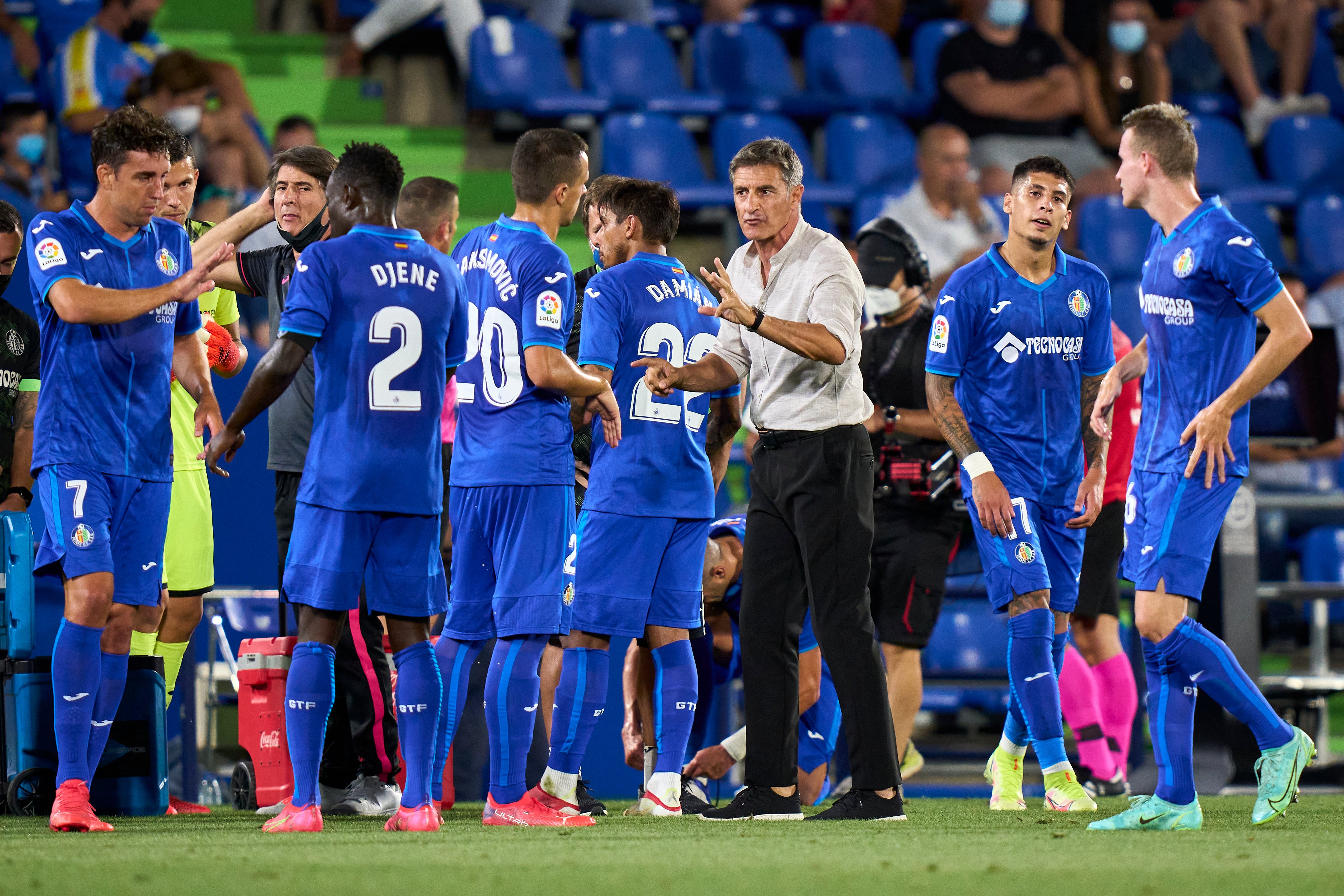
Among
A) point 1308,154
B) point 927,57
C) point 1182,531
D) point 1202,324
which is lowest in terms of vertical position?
point 1182,531

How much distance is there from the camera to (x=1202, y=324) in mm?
5129

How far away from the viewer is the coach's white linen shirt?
535 cm

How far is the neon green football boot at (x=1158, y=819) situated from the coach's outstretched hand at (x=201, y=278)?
3356 mm

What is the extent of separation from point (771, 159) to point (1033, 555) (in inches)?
69.3

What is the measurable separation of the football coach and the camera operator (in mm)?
1654

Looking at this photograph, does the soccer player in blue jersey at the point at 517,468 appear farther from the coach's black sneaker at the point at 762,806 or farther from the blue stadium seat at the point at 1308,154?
the blue stadium seat at the point at 1308,154

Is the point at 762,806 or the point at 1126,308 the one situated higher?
the point at 1126,308

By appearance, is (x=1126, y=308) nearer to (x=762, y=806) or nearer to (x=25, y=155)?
(x=762, y=806)

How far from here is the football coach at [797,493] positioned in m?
5.27

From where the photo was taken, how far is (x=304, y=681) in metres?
4.82

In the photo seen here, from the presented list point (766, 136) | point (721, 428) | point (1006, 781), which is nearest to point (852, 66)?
point (766, 136)

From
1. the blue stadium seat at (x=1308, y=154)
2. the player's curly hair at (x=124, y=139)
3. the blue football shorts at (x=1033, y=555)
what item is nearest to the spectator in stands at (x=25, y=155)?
the player's curly hair at (x=124, y=139)

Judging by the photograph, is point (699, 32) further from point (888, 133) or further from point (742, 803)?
point (742, 803)

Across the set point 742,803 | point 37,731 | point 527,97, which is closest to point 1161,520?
point 742,803
